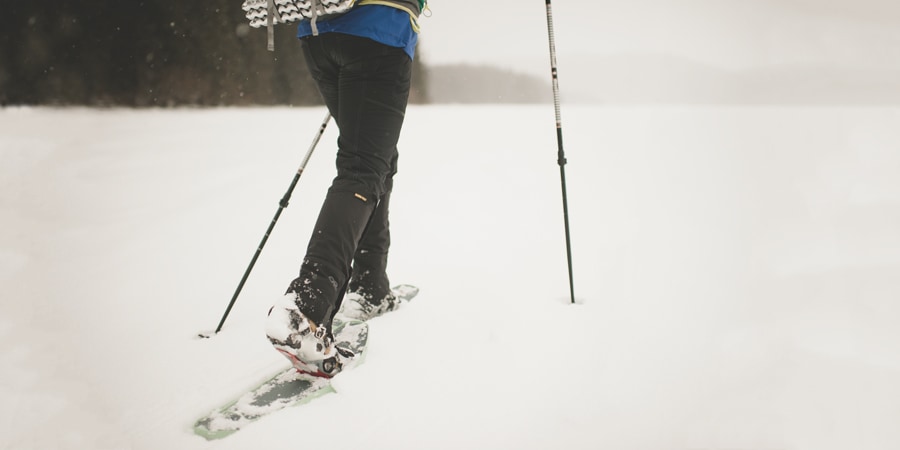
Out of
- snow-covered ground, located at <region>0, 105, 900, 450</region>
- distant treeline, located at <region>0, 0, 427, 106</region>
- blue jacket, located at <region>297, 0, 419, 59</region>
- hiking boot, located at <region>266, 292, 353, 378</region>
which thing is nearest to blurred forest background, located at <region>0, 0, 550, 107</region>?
distant treeline, located at <region>0, 0, 427, 106</region>

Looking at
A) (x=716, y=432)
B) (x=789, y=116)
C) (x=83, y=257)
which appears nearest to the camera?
(x=716, y=432)

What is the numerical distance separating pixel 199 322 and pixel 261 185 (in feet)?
10.9

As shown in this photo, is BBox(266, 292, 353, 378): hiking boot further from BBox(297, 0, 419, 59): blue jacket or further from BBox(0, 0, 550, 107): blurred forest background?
BBox(0, 0, 550, 107): blurred forest background

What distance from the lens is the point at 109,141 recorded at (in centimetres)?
655

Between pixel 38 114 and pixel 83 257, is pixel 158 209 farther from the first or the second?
pixel 38 114

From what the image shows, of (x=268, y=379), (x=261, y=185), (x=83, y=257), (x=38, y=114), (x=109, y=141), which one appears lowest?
(x=268, y=379)

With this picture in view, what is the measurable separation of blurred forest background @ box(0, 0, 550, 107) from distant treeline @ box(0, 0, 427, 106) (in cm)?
2

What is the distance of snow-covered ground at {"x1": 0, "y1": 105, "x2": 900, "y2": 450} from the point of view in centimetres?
145

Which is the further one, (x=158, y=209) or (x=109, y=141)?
(x=109, y=141)

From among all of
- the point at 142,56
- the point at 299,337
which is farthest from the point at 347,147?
the point at 142,56

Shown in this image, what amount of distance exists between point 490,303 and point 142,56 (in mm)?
10918

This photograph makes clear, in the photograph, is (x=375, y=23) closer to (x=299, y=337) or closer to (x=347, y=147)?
(x=347, y=147)

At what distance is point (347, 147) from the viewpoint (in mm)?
1673

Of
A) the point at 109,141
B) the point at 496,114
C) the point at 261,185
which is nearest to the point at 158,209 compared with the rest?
the point at 261,185
